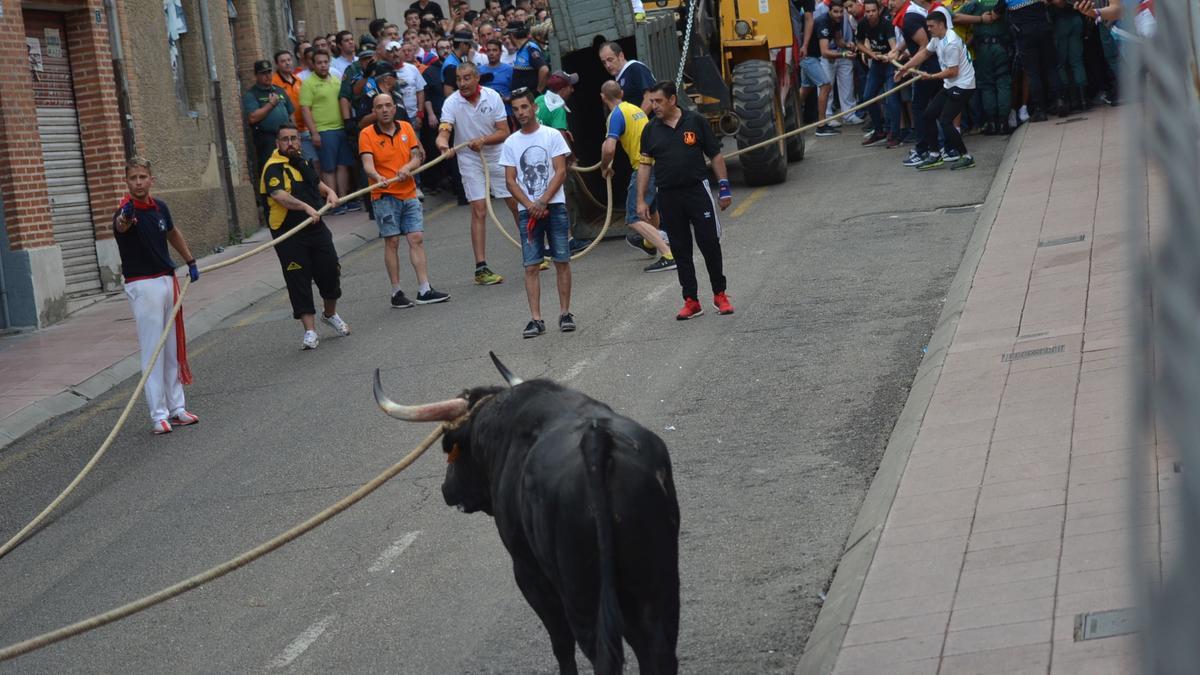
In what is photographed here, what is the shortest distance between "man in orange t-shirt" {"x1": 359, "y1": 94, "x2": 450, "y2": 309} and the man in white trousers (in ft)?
10.2

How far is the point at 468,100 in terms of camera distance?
1522 centimetres

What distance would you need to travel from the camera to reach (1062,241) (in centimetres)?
1202

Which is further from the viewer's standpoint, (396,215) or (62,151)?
(62,151)

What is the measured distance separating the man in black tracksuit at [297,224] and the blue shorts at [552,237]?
200cm

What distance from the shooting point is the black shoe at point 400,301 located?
570 inches

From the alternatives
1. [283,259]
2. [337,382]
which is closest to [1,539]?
[337,382]

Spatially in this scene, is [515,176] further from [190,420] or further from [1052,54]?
[1052,54]

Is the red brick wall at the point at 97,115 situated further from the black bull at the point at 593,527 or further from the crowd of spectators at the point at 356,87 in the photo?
the black bull at the point at 593,527

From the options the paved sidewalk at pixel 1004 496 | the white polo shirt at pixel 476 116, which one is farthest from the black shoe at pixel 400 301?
the paved sidewalk at pixel 1004 496

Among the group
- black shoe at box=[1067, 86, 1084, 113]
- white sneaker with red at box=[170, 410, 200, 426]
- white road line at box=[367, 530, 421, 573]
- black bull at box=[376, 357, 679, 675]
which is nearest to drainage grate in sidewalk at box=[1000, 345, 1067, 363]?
white road line at box=[367, 530, 421, 573]

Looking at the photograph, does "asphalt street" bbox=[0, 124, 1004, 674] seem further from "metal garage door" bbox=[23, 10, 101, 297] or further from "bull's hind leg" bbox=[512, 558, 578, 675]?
"metal garage door" bbox=[23, 10, 101, 297]

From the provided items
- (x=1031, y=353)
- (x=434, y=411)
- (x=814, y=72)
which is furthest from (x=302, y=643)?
(x=814, y=72)

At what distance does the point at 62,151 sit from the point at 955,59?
36.3 feet

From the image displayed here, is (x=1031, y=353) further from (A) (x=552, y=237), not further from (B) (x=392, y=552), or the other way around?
(A) (x=552, y=237)
